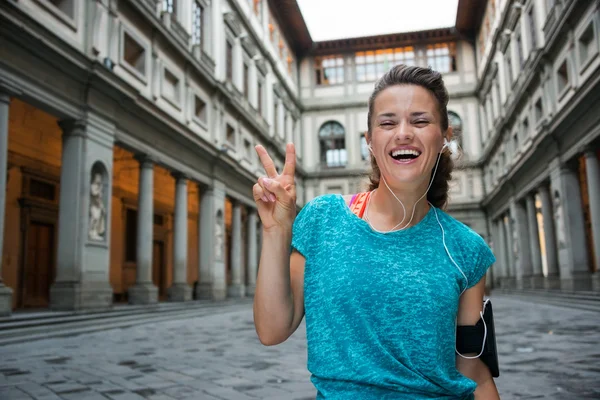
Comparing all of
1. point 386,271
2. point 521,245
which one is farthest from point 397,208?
point 521,245

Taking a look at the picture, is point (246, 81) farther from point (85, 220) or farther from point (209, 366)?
point (209, 366)

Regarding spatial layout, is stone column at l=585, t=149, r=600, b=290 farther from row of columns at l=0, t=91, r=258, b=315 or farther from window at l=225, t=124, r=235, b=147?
window at l=225, t=124, r=235, b=147

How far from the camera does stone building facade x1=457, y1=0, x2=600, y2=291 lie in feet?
58.1

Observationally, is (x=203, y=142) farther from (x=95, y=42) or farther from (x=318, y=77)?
(x=318, y=77)

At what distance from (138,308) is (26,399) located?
10.7m

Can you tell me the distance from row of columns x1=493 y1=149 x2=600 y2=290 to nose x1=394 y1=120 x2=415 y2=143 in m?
17.8

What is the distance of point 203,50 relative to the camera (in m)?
23.4

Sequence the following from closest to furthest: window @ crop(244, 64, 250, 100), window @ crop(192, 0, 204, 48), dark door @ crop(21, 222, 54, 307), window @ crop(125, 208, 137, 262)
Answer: dark door @ crop(21, 222, 54, 307) → window @ crop(192, 0, 204, 48) → window @ crop(125, 208, 137, 262) → window @ crop(244, 64, 250, 100)

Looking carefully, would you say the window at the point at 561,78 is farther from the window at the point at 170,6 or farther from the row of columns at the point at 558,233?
the window at the point at 170,6

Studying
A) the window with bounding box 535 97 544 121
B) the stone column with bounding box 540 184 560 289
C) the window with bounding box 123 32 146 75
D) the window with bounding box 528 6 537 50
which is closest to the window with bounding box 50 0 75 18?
the window with bounding box 123 32 146 75

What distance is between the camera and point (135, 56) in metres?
18.2

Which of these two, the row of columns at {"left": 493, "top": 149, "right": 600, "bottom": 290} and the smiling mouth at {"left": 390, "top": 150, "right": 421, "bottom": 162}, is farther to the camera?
the row of columns at {"left": 493, "top": 149, "right": 600, "bottom": 290}

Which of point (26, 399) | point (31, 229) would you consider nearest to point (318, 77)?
point (31, 229)

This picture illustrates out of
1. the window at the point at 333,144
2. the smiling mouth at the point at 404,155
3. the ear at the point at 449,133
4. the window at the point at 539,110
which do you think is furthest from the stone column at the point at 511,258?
the smiling mouth at the point at 404,155
